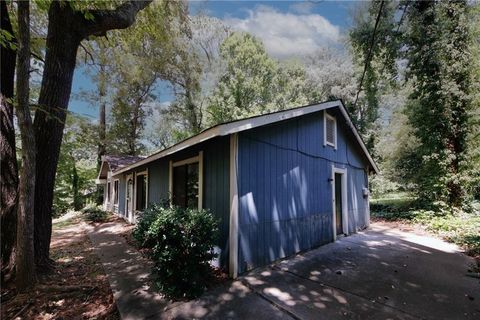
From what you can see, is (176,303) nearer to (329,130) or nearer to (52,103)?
(52,103)

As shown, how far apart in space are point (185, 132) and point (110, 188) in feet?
26.0

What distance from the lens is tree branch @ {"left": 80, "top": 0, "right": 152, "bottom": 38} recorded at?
4561 mm

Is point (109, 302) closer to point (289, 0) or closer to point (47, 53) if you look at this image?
point (47, 53)

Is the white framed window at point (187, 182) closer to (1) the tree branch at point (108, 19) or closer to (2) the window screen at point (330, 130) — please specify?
(1) the tree branch at point (108, 19)

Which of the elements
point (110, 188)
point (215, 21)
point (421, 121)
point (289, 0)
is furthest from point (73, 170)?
point (421, 121)

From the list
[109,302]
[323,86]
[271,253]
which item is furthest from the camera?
[323,86]

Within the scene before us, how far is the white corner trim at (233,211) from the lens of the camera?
A: 14.0 ft

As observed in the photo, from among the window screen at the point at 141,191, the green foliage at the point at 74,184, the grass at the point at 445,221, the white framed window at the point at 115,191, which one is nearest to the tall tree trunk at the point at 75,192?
the green foliage at the point at 74,184

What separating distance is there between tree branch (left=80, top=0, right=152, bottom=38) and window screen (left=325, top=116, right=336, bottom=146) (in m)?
5.45

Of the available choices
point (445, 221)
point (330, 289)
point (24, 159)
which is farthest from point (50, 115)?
point (445, 221)

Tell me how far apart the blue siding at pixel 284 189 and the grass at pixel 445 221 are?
11.4 feet

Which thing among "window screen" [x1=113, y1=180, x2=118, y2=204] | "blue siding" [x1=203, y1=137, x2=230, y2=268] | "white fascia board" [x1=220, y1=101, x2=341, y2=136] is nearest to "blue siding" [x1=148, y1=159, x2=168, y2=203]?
"blue siding" [x1=203, y1=137, x2=230, y2=268]

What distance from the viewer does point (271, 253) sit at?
16.5ft

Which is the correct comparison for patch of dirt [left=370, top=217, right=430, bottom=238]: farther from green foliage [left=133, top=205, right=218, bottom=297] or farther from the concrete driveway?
green foliage [left=133, top=205, right=218, bottom=297]
